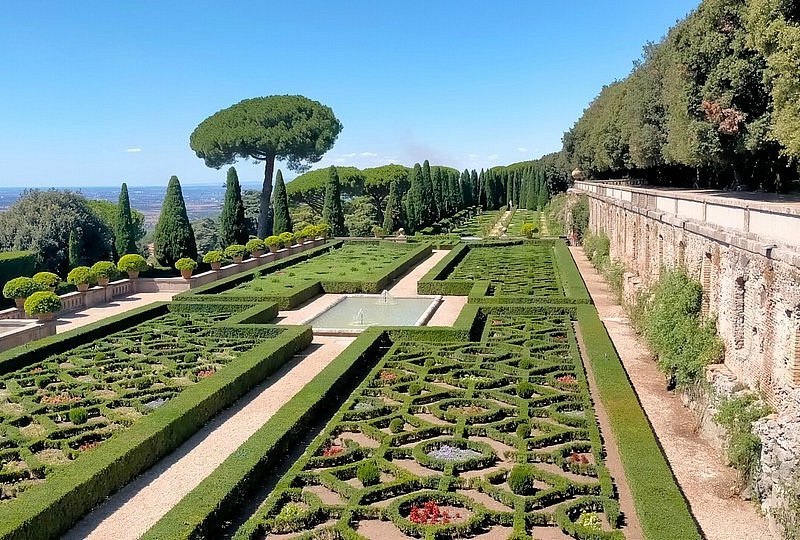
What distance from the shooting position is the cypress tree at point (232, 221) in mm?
30453

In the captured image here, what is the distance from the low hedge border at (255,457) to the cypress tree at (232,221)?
1870 centimetres

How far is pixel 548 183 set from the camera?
7444cm

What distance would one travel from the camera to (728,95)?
19203mm

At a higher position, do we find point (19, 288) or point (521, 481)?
point (19, 288)

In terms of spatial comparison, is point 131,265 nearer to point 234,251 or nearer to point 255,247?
point 234,251

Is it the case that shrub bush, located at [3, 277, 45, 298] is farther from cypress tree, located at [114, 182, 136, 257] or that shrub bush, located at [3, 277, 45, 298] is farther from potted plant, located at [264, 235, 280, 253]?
potted plant, located at [264, 235, 280, 253]

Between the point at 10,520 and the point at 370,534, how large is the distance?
11.2ft

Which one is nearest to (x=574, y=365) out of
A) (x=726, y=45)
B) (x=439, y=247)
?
(x=726, y=45)

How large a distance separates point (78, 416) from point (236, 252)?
17998 millimetres

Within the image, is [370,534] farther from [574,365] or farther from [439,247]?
[439,247]

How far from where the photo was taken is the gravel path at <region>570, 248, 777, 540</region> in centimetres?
751

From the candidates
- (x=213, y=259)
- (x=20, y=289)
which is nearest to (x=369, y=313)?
(x=20, y=289)

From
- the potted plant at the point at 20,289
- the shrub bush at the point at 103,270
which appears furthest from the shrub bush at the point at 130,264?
the potted plant at the point at 20,289

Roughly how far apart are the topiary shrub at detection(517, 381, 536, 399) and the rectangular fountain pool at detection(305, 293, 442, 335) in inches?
235
